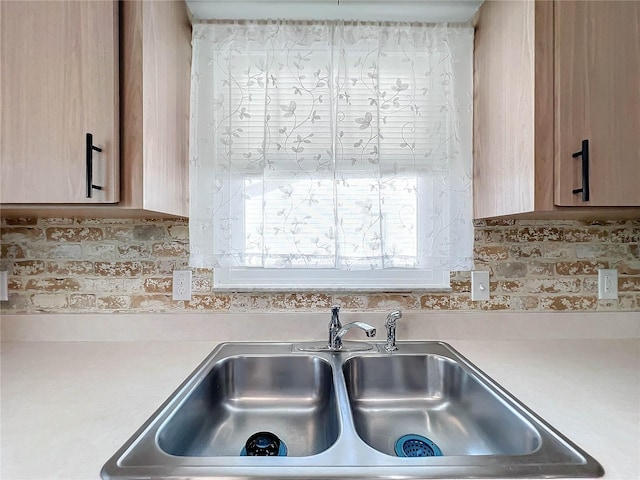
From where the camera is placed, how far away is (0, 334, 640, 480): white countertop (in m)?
0.65

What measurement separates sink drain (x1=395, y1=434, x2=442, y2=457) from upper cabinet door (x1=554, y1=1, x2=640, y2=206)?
2.60 feet

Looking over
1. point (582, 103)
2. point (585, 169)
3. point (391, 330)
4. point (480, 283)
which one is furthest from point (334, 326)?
point (582, 103)

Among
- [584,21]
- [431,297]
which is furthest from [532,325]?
[584,21]

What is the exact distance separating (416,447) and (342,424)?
32 cm

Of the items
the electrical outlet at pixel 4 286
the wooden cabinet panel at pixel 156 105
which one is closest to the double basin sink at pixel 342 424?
the wooden cabinet panel at pixel 156 105

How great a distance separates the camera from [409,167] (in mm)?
1246

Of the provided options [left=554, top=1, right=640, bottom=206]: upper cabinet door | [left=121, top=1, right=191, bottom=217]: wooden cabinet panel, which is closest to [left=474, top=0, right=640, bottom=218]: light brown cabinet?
[left=554, top=1, right=640, bottom=206]: upper cabinet door

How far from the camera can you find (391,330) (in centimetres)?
120

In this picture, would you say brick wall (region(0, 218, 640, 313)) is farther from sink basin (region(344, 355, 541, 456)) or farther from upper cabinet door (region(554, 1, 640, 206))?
upper cabinet door (region(554, 1, 640, 206))

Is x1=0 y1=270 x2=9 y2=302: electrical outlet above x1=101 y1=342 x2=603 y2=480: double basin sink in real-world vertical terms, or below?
above

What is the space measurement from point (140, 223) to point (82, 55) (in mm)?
602

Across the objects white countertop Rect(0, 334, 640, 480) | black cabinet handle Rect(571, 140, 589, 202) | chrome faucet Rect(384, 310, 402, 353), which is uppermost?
black cabinet handle Rect(571, 140, 589, 202)

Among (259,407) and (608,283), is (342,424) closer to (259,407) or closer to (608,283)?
(259,407)

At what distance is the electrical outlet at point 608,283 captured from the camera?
1305 mm
